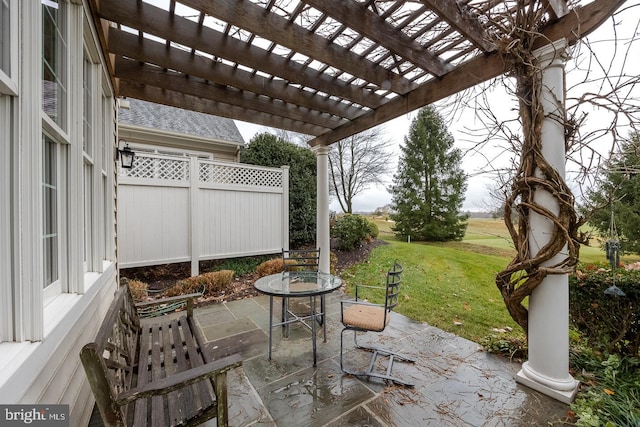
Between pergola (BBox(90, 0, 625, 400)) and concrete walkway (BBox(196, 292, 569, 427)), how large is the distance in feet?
1.16

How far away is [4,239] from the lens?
0.94 m

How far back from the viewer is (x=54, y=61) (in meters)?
1.43

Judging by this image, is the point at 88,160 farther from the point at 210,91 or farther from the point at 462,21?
the point at 462,21

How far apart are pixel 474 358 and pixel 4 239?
342cm

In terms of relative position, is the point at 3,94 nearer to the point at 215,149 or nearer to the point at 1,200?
the point at 1,200

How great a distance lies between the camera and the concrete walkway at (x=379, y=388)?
187 centimetres

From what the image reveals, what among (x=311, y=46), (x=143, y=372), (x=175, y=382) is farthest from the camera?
(x=311, y=46)

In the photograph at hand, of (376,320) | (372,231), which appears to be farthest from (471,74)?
(372,231)

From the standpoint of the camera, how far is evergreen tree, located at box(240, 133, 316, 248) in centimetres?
680

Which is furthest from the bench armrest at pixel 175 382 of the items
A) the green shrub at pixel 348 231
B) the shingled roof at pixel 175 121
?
the shingled roof at pixel 175 121

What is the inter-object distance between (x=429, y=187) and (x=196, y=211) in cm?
907

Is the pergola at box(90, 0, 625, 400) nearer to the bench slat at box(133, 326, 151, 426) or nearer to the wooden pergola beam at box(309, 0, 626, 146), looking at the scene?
the wooden pergola beam at box(309, 0, 626, 146)

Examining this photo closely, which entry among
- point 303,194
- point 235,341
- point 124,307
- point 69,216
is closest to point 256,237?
point 303,194

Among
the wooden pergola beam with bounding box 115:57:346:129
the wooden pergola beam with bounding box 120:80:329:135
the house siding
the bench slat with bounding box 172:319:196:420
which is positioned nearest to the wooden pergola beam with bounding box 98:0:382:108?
the house siding
